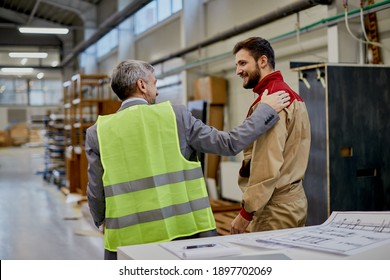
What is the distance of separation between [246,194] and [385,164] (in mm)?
2467

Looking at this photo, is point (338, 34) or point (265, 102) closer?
point (265, 102)

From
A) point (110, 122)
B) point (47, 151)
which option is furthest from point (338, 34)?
point (47, 151)

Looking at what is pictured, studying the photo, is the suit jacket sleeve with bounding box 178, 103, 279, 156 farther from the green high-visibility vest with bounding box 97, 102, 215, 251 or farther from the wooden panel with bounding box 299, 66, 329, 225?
the wooden panel with bounding box 299, 66, 329, 225

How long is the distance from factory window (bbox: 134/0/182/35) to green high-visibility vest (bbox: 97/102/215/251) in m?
6.75

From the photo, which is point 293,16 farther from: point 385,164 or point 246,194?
point 246,194

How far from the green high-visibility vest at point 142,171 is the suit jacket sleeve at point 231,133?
70mm

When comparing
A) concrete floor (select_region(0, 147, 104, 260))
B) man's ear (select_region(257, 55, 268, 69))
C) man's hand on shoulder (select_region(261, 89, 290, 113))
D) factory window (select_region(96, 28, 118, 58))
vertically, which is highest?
factory window (select_region(96, 28, 118, 58))

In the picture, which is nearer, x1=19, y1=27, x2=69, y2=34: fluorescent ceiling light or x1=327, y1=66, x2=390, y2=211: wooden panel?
x1=327, y1=66, x2=390, y2=211: wooden panel

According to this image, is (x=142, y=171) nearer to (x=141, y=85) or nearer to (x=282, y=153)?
(x=141, y=85)

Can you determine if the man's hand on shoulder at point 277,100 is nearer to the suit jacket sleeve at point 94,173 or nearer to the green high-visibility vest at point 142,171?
the green high-visibility vest at point 142,171

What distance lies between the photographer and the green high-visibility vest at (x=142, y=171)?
1.76 metres

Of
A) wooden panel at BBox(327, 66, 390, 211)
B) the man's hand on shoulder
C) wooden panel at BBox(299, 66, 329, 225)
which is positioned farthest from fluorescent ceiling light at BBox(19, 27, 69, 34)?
the man's hand on shoulder

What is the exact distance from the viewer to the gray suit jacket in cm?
177
